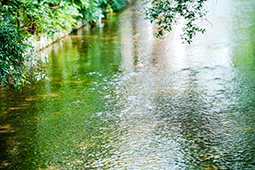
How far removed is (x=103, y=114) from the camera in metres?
6.46

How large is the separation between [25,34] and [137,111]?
3182mm

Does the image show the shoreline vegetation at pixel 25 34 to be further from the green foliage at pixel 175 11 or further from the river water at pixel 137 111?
the green foliage at pixel 175 11

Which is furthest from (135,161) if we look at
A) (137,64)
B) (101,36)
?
(101,36)

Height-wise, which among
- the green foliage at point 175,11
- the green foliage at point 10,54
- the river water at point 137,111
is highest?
the green foliage at point 175,11

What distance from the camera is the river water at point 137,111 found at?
4.86 m

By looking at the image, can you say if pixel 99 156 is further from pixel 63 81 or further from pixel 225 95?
pixel 63 81

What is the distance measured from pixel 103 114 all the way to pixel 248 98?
9.44 ft

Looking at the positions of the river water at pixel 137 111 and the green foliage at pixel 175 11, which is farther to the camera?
the green foliage at pixel 175 11

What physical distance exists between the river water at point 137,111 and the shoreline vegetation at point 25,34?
66 cm

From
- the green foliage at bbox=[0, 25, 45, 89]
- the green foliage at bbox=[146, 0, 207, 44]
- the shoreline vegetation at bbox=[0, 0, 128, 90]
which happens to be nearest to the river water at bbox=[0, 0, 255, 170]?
the shoreline vegetation at bbox=[0, 0, 128, 90]

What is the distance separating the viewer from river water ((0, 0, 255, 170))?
4863mm

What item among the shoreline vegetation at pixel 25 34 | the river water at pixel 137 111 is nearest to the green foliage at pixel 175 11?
the river water at pixel 137 111

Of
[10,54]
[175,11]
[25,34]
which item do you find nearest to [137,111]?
[175,11]

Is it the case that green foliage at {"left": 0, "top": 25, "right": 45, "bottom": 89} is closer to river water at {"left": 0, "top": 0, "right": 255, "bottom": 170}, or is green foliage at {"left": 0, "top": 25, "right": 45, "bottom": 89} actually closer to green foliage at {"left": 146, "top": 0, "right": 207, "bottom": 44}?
river water at {"left": 0, "top": 0, "right": 255, "bottom": 170}
